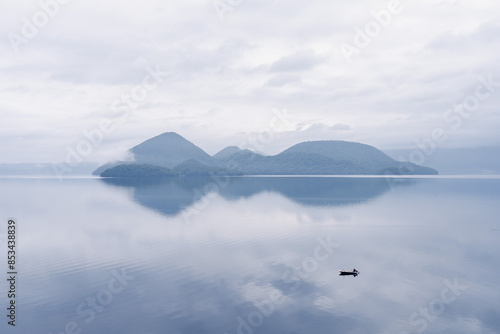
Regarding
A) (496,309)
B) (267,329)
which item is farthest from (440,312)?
(267,329)

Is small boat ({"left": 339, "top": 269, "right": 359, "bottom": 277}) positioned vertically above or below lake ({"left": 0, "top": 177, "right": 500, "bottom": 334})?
above

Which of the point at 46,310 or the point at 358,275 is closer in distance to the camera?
the point at 46,310

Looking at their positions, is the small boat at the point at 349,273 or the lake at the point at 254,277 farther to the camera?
the small boat at the point at 349,273

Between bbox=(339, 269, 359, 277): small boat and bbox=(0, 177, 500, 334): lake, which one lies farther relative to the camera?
bbox=(339, 269, 359, 277): small boat

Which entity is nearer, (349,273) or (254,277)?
(254,277)

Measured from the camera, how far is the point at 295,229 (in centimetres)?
8688

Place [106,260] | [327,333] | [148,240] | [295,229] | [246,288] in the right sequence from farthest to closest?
1. [295,229]
2. [148,240]
3. [106,260]
4. [246,288]
5. [327,333]

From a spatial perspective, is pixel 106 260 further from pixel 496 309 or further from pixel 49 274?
pixel 496 309

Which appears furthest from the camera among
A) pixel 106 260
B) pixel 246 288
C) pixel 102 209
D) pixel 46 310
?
pixel 102 209

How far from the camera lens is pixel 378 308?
39094mm

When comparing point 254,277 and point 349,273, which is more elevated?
point 349,273

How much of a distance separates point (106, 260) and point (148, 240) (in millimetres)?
15975

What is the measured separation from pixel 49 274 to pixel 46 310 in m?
13.7

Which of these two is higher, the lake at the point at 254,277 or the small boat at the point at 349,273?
the small boat at the point at 349,273
